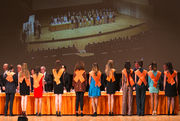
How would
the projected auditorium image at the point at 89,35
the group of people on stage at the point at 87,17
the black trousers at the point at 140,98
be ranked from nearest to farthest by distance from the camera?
the black trousers at the point at 140,98
the projected auditorium image at the point at 89,35
the group of people on stage at the point at 87,17

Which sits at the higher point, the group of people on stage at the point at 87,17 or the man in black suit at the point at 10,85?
the group of people on stage at the point at 87,17

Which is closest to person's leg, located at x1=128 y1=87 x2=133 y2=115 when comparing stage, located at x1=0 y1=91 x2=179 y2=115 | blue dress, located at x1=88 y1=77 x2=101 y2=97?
stage, located at x1=0 y1=91 x2=179 y2=115

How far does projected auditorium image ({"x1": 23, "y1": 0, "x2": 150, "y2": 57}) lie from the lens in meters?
12.6

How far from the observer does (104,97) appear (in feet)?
32.1

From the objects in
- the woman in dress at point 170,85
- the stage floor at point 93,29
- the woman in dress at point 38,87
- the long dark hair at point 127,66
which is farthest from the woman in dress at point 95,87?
the stage floor at point 93,29

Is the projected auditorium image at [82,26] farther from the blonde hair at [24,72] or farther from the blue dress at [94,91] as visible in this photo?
the blonde hair at [24,72]

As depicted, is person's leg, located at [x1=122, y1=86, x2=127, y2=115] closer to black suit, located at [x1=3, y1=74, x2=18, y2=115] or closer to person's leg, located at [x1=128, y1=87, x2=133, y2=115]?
person's leg, located at [x1=128, y1=87, x2=133, y2=115]

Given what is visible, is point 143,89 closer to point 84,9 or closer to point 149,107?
point 149,107

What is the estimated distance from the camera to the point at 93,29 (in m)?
12.7

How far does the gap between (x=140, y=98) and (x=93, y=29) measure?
423 cm

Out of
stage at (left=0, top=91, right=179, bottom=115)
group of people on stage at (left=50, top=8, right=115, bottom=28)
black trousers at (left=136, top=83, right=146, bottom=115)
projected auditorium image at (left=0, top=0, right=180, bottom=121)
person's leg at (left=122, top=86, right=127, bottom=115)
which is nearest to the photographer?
black trousers at (left=136, top=83, right=146, bottom=115)

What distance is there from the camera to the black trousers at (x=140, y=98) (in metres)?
9.41

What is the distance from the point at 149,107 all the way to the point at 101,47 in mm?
3715

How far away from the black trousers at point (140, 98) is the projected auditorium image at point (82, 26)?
→ 140 inches
